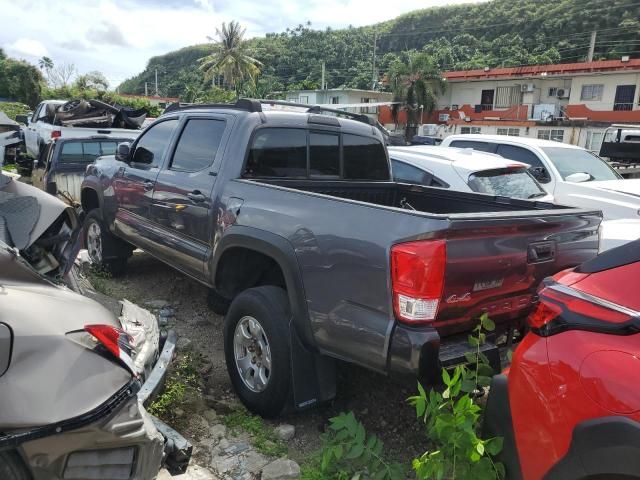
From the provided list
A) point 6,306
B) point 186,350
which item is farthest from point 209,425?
point 6,306

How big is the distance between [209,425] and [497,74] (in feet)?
134

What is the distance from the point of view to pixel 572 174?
7.71 m

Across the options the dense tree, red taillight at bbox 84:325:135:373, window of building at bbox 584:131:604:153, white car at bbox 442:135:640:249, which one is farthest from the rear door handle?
the dense tree

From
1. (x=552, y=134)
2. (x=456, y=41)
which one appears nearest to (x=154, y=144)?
(x=552, y=134)

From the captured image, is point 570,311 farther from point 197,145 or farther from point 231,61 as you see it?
point 231,61

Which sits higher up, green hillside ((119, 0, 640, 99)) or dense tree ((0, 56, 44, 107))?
green hillside ((119, 0, 640, 99))

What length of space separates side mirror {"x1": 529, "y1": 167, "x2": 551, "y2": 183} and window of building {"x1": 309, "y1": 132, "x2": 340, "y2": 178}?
4290 millimetres

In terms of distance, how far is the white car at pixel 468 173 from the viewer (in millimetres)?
6348

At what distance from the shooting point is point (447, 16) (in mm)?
96125

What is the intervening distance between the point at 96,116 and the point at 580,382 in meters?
12.9

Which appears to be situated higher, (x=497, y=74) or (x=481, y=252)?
(x=497, y=74)

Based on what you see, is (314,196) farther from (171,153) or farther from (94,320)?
(171,153)

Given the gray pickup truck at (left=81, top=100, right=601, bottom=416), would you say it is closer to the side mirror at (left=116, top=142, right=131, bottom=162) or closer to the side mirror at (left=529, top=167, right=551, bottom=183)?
the side mirror at (left=116, top=142, right=131, bottom=162)

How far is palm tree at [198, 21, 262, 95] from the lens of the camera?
186ft
